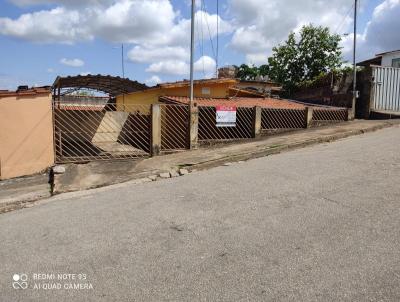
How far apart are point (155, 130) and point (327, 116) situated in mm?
8707

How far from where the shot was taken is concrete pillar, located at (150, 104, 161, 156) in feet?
39.0

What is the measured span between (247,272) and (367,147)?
333 inches

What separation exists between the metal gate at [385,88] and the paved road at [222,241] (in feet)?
34.8

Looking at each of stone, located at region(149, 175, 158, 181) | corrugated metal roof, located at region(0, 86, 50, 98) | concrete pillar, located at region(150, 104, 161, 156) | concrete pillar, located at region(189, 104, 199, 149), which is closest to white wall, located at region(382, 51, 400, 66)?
concrete pillar, located at region(189, 104, 199, 149)

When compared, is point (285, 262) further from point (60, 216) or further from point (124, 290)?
point (60, 216)

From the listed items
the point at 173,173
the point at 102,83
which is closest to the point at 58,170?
the point at 173,173

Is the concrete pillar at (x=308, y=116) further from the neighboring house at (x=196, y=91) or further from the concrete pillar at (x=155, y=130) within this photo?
the concrete pillar at (x=155, y=130)

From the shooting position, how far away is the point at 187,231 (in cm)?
531

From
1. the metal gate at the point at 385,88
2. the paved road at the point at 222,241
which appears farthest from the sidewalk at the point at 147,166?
the metal gate at the point at 385,88

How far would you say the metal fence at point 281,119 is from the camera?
1505 centimetres

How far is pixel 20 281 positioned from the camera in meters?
4.13

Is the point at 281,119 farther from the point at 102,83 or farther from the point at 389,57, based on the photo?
the point at 389,57

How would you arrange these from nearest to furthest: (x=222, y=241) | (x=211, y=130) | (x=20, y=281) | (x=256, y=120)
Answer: (x=20, y=281) → (x=222, y=241) → (x=211, y=130) → (x=256, y=120)

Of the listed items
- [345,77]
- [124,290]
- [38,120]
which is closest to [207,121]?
[38,120]
